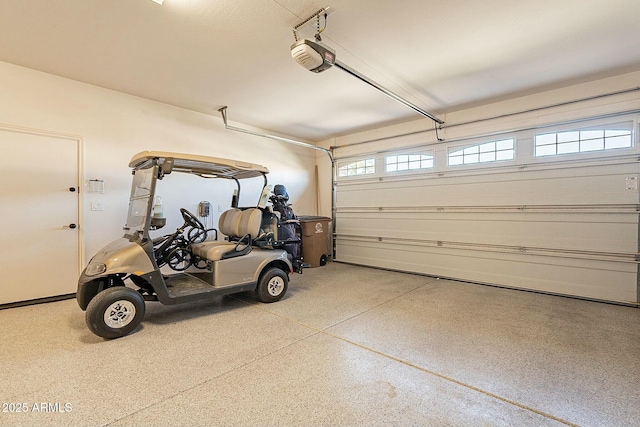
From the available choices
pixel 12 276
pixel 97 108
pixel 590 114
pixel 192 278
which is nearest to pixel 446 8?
pixel 590 114

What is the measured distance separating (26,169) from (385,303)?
16.4ft

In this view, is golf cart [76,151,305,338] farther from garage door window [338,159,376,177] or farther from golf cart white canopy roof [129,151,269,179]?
garage door window [338,159,376,177]

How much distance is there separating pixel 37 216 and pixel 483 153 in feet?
22.2

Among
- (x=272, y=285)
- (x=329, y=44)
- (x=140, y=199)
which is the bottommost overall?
(x=272, y=285)

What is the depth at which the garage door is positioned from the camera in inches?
156

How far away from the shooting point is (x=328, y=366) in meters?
2.34

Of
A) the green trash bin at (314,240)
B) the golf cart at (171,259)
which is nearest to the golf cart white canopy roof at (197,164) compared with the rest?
the golf cart at (171,259)

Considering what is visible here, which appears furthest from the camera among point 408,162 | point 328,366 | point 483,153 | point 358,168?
point 358,168

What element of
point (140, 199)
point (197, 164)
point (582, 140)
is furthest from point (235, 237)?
point (582, 140)

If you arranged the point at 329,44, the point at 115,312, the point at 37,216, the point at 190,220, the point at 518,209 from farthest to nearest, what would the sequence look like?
the point at 518,209 → the point at 190,220 → the point at 37,216 → the point at 329,44 → the point at 115,312

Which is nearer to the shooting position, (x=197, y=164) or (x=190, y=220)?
(x=197, y=164)

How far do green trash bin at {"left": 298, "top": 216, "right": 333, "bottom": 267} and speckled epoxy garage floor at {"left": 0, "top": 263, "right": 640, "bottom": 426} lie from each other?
2.60 meters

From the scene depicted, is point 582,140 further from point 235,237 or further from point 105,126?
point 105,126

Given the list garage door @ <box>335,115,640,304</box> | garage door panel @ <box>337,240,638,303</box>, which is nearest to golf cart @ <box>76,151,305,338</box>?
garage door panel @ <box>337,240,638,303</box>
